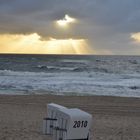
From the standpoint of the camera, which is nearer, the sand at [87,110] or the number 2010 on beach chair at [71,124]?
the number 2010 on beach chair at [71,124]

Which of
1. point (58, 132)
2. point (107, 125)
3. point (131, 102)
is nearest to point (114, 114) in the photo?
point (107, 125)

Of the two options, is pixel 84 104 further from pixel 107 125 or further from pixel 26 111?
pixel 107 125

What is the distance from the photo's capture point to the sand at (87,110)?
10625 millimetres

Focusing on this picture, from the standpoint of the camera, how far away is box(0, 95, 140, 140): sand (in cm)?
1062

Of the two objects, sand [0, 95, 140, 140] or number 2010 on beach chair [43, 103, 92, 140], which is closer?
number 2010 on beach chair [43, 103, 92, 140]

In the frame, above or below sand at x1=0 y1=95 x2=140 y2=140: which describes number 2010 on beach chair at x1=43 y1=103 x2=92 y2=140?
above

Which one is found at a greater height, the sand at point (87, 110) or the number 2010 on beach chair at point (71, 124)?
the number 2010 on beach chair at point (71, 124)

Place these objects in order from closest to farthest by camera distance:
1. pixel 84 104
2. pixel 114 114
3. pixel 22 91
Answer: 1. pixel 114 114
2. pixel 84 104
3. pixel 22 91

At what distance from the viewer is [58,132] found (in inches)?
254

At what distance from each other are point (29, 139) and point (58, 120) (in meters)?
3.61

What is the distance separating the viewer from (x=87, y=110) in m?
16.4

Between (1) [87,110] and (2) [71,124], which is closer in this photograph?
(2) [71,124]

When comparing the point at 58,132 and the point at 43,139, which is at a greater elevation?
the point at 58,132

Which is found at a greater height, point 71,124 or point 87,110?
point 71,124
